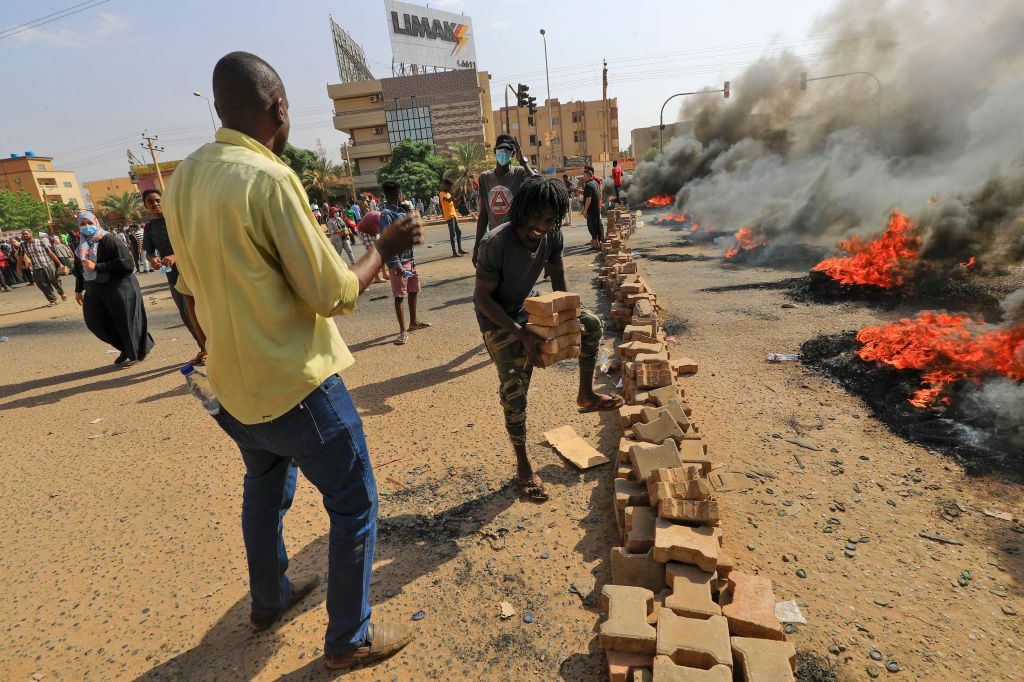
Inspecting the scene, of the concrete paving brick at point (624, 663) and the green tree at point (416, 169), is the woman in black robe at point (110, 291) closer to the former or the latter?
the concrete paving brick at point (624, 663)

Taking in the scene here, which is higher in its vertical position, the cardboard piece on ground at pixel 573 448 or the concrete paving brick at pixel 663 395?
the concrete paving brick at pixel 663 395

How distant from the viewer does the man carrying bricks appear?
2.81m

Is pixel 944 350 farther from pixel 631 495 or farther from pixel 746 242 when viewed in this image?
pixel 746 242

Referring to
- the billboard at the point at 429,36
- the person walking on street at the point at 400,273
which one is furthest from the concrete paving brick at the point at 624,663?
the billboard at the point at 429,36

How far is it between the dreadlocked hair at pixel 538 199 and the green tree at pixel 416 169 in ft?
134

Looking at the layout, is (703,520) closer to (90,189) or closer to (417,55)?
(417,55)

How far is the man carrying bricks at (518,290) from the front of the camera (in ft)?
9.21

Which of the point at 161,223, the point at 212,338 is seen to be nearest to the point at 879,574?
the point at 212,338

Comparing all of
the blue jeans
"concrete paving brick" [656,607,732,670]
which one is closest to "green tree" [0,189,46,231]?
the blue jeans

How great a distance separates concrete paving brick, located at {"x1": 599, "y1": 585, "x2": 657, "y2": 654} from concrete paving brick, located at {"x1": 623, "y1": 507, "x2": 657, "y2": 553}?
0.87 feet

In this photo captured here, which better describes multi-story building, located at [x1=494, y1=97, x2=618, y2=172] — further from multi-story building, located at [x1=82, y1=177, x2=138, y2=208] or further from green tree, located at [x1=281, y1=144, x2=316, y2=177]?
multi-story building, located at [x1=82, y1=177, x2=138, y2=208]

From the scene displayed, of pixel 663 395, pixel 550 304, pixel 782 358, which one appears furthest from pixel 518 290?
pixel 782 358

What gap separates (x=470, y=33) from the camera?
74.9m

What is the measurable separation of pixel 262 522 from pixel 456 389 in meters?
2.98
